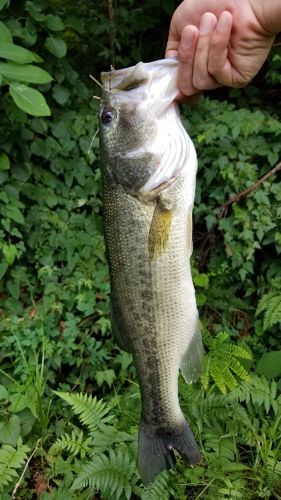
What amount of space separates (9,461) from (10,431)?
1.01ft

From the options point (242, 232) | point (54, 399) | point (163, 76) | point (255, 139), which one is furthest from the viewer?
point (255, 139)

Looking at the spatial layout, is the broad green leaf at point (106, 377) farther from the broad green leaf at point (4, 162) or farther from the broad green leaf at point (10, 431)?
the broad green leaf at point (4, 162)

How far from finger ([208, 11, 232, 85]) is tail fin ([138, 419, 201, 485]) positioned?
53.1 inches

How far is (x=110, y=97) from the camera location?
1.91 metres

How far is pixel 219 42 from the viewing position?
1.83 m

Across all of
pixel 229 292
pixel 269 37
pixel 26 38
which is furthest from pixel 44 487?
pixel 26 38

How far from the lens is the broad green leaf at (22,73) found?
2.99m

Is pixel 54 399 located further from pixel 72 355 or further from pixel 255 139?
pixel 255 139

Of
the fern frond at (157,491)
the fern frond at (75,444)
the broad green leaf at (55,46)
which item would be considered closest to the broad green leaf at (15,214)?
the broad green leaf at (55,46)

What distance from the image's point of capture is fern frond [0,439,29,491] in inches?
115

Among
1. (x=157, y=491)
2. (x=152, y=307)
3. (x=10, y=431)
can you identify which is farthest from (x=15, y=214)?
(x=152, y=307)

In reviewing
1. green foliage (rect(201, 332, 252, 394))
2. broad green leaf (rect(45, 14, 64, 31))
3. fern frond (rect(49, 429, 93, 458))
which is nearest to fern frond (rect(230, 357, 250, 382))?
green foliage (rect(201, 332, 252, 394))

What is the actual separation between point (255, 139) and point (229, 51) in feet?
8.53

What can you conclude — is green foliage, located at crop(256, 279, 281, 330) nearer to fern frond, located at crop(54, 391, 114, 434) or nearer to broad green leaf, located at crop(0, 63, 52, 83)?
fern frond, located at crop(54, 391, 114, 434)
